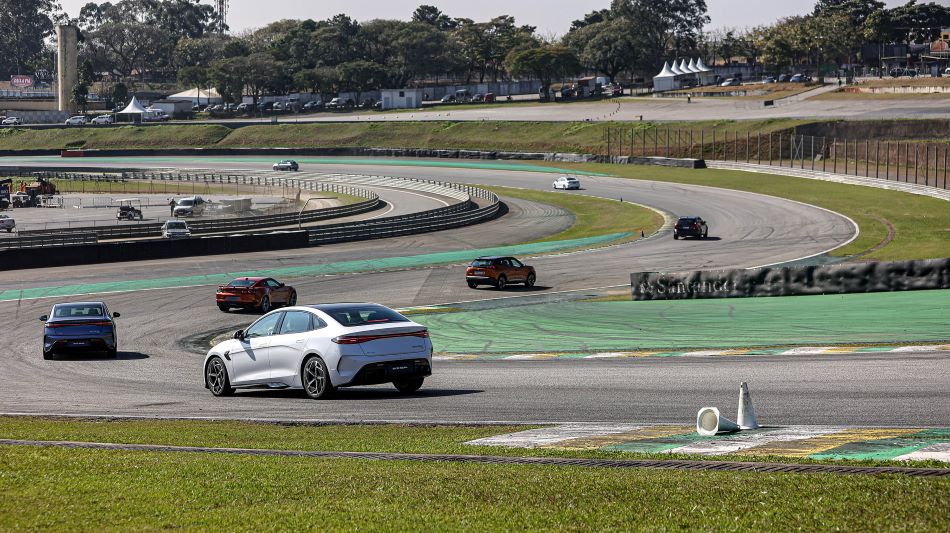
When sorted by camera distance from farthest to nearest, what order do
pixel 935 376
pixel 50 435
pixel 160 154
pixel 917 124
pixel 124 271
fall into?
pixel 160 154 < pixel 917 124 < pixel 124 271 < pixel 935 376 < pixel 50 435

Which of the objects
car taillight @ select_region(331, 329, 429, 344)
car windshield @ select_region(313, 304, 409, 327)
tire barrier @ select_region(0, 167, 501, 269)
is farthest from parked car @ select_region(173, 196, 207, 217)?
car taillight @ select_region(331, 329, 429, 344)

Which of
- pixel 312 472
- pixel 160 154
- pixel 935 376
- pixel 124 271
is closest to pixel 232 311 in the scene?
pixel 124 271

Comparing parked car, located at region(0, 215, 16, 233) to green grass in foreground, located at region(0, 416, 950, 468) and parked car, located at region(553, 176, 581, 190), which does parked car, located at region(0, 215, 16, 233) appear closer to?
parked car, located at region(553, 176, 581, 190)

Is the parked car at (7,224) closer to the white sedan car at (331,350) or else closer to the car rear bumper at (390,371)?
the white sedan car at (331,350)

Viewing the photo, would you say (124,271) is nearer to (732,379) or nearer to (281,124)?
(732,379)

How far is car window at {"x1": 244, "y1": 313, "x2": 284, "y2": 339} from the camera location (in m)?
18.7

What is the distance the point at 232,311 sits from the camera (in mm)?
38562

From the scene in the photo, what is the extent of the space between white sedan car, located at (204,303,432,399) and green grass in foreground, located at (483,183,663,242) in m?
45.3

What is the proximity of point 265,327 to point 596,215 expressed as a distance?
5798cm

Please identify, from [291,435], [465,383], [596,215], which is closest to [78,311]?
[465,383]

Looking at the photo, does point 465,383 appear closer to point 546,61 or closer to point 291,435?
point 291,435

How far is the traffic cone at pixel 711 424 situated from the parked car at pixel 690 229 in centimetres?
4796

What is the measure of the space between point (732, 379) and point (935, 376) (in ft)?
9.83

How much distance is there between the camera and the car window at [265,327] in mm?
18656
